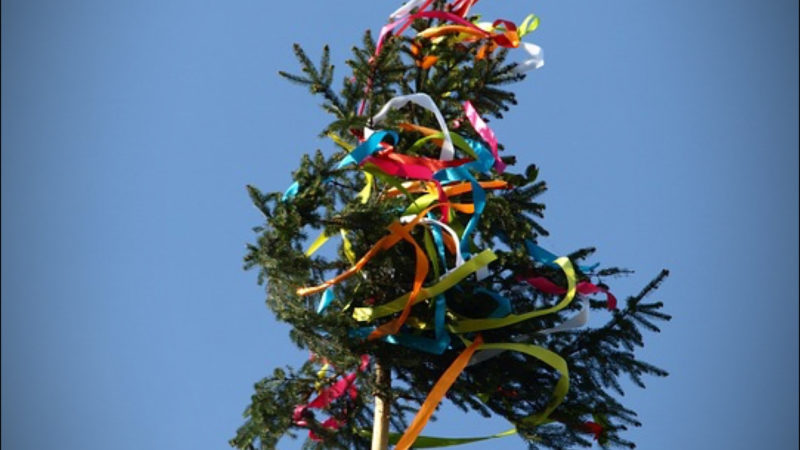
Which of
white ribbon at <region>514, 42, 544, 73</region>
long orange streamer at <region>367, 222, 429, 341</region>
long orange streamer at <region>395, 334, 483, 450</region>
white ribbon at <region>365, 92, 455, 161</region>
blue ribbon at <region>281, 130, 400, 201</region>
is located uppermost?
white ribbon at <region>514, 42, 544, 73</region>

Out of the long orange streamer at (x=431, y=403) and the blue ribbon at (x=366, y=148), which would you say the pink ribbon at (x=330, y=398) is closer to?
the long orange streamer at (x=431, y=403)

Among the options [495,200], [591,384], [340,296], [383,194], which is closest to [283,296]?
[340,296]

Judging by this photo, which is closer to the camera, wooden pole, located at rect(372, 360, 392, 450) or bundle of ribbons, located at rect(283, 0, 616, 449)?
bundle of ribbons, located at rect(283, 0, 616, 449)

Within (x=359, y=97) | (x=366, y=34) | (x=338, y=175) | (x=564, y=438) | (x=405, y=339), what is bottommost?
(x=564, y=438)

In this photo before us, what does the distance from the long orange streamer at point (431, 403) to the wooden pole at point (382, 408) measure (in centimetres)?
32

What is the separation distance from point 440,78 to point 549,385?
7.87 feet

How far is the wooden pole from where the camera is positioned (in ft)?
26.6

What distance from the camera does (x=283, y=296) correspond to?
7910mm

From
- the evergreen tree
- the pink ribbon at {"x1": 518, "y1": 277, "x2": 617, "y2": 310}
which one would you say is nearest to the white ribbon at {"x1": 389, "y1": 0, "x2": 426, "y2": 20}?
the evergreen tree

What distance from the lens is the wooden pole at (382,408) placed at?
809 centimetres

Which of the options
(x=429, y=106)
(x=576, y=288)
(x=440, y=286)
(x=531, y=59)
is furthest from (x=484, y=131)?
(x=440, y=286)

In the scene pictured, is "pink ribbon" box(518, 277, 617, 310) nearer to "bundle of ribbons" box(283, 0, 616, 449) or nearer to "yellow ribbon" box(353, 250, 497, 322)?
"bundle of ribbons" box(283, 0, 616, 449)

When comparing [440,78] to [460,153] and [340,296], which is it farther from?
[340,296]

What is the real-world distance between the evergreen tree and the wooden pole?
0.03m
